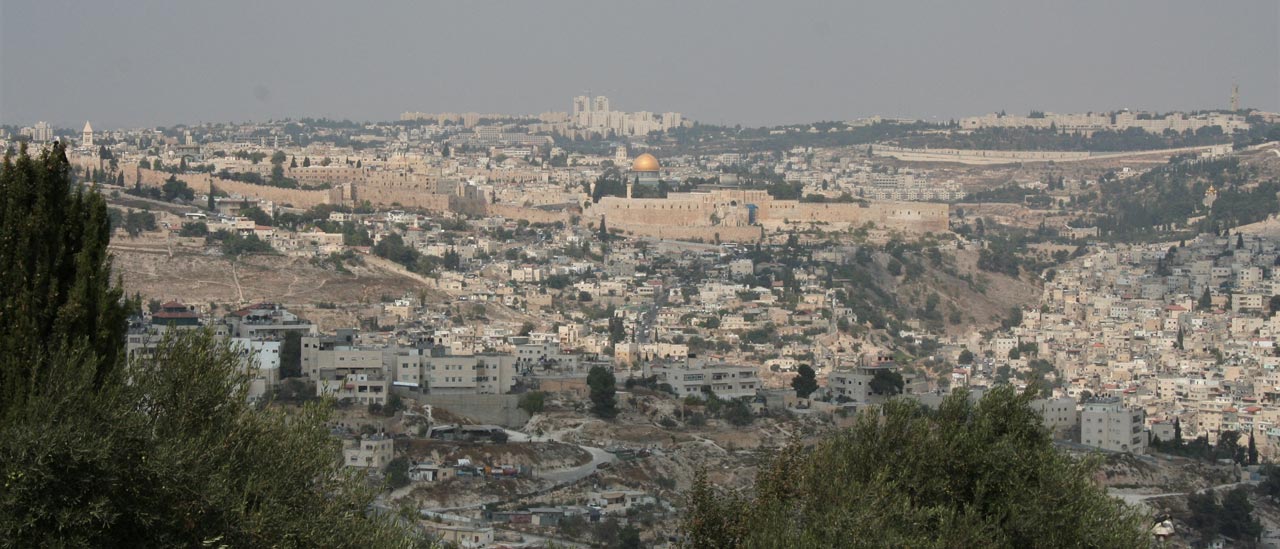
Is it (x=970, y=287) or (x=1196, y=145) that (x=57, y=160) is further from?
(x=1196, y=145)

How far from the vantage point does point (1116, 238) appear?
79.4 m

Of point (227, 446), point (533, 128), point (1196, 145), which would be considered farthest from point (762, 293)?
point (533, 128)

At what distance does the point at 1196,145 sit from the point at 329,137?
159 feet

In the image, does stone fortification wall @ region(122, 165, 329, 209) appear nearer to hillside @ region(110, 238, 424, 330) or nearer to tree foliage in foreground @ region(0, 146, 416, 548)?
hillside @ region(110, 238, 424, 330)

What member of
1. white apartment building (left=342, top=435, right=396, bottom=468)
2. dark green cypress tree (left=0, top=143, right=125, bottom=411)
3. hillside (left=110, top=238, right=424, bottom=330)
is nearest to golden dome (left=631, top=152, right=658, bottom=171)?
hillside (left=110, top=238, right=424, bottom=330)

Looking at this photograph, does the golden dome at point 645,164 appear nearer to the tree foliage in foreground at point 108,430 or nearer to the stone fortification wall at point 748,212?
the stone fortification wall at point 748,212

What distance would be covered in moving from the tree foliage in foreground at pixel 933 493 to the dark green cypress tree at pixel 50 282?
12.2 feet

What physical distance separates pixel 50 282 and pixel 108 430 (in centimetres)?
86

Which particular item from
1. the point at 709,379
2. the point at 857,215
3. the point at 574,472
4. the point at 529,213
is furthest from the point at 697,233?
the point at 574,472

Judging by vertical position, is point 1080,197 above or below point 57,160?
below

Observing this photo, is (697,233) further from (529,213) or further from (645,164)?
(645,164)

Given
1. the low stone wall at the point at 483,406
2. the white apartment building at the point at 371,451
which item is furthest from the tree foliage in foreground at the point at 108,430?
the low stone wall at the point at 483,406

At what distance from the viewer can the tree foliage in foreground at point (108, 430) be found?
8.31 meters

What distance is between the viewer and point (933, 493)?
38.0 ft
